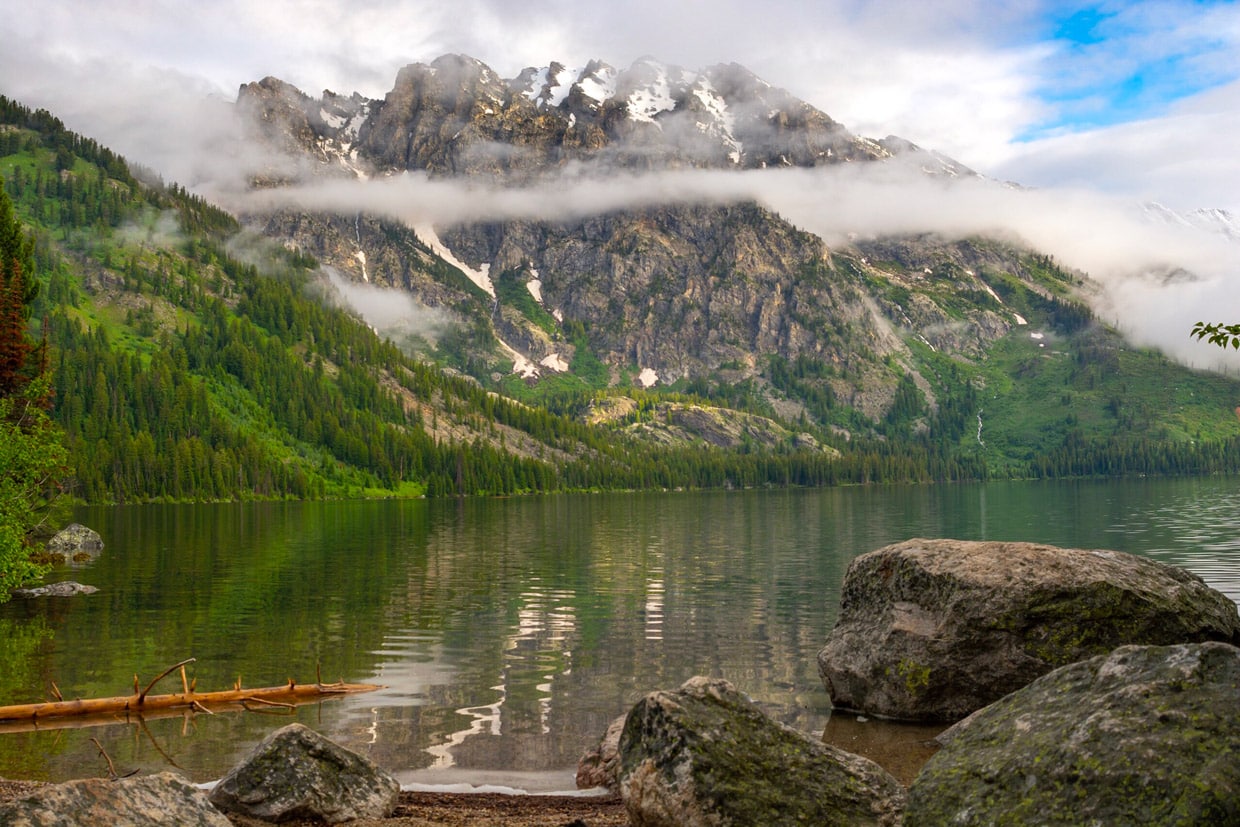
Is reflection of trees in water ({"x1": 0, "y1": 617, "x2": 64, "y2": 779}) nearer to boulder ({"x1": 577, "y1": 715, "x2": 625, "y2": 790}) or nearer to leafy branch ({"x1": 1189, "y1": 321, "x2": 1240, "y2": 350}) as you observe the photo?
boulder ({"x1": 577, "y1": 715, "x2": 625, "y2": 790})

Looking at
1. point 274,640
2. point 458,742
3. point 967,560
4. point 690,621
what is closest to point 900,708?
point 967,560

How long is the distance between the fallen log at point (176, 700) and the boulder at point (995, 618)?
1894 cm

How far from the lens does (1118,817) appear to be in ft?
37.9

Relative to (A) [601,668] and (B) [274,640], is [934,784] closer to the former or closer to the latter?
(A) [601,668]

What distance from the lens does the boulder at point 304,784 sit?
20156 mm

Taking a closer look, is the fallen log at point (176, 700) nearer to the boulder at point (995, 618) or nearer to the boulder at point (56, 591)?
the boulder at point (995, 618)

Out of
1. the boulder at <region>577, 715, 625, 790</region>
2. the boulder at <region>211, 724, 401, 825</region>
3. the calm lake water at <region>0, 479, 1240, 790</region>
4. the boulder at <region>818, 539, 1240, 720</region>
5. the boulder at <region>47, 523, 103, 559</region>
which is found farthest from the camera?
the boulder at <region>47, 523, 103, 559</region>

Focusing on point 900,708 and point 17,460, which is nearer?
point 900,708

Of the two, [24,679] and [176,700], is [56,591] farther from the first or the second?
[176,700]

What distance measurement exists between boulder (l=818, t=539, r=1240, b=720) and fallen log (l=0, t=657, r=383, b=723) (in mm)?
18941

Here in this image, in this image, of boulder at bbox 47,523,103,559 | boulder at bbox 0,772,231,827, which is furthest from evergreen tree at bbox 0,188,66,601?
boulder at bbox 0,772,231,827

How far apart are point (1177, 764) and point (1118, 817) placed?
983 mm

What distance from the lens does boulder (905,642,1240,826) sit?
37.8ft

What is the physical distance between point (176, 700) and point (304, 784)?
1698 cm
